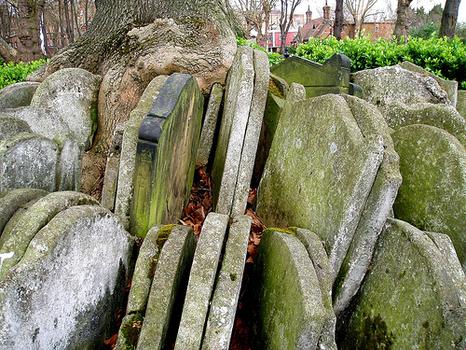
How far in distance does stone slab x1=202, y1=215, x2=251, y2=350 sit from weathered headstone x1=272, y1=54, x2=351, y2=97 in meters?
2.44

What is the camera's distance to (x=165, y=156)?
295 centimetres

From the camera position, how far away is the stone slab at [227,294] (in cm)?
216

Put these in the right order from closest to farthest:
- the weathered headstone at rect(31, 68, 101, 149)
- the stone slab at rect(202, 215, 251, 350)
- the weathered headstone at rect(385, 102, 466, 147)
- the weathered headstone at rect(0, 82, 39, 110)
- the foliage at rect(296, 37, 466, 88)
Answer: the stone slab at rect(202, 215, 251, 350) → the weathered headstone at rect(385, 102, 466, 147) → the weathered headstone at rect(31, 68, 101, 149) → the weathered headstone at rect(0, 82, 39, 110) → the foliage at rect(296, 37, 466, 88)

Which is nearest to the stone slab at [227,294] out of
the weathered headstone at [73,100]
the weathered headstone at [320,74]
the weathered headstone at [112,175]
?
the weathered headstone at [112,175]

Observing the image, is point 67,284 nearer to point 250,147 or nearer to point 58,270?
point 58,270

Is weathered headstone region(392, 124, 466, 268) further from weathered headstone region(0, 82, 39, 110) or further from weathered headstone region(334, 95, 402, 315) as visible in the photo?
weathered headstone region(0, 82, 39, 110)

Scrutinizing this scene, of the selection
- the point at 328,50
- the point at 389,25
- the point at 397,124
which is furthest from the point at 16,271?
the point at 389,25

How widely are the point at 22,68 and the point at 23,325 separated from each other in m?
9.21

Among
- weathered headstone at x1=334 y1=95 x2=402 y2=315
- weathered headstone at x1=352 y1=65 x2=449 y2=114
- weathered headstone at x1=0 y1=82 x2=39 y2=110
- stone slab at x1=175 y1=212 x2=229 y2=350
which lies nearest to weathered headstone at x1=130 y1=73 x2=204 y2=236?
stone slab at x1=175 y1=212 x2=229 y2=350

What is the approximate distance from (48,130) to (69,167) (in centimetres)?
63

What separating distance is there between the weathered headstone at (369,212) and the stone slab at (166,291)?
0.95 meters

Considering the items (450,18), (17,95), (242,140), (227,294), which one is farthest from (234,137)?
(450,18)

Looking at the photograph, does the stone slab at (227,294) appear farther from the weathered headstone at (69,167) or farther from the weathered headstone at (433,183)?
the weathered headstone at (69,167)

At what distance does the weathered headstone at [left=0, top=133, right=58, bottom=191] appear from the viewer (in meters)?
3.19
